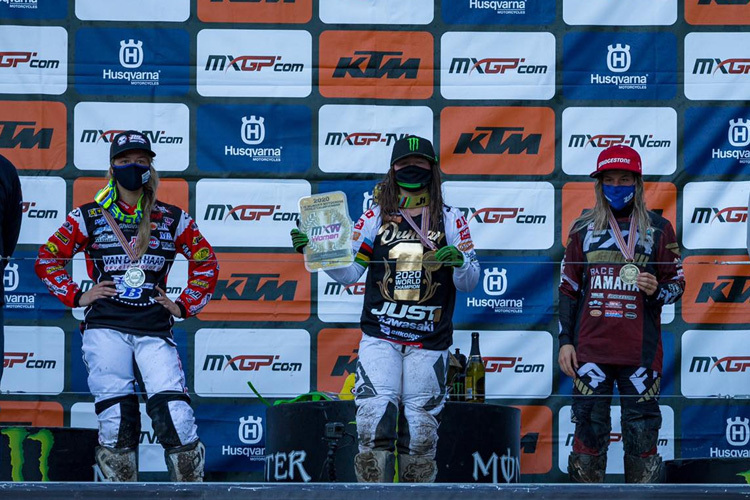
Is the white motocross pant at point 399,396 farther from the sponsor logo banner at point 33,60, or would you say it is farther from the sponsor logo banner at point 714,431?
Result: the sponsor logo banner at point 33,60

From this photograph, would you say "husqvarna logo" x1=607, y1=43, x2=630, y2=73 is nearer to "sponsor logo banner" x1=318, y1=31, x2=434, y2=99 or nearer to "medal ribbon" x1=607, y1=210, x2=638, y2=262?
"sponsor logo banner" x1=318, y1=31, x2=434, y2=99

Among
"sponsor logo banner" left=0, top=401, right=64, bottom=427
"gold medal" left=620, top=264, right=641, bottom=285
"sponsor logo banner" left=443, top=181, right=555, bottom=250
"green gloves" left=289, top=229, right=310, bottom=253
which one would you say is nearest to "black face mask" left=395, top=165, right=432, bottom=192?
"green gloves" left=289, top=229, right=310, bottom=253

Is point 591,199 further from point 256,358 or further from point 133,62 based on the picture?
point 133,62

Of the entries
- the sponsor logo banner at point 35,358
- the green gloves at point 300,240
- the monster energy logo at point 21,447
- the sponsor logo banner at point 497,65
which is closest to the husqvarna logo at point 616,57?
the sponsor logo banner at point 497,65

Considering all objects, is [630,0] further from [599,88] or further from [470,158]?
[470,158]

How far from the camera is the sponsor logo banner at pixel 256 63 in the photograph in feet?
18.0

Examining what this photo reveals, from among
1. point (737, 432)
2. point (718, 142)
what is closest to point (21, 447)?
point (737, 432)

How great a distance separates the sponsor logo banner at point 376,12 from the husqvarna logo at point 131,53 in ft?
2.91

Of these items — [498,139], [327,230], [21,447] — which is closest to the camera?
[327,230]

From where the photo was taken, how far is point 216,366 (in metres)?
5.41

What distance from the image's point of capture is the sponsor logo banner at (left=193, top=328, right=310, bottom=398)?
5.41 metres

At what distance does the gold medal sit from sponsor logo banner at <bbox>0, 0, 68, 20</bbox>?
2982 millimetres

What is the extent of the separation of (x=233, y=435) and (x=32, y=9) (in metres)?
2.25

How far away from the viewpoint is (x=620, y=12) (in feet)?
18.0
